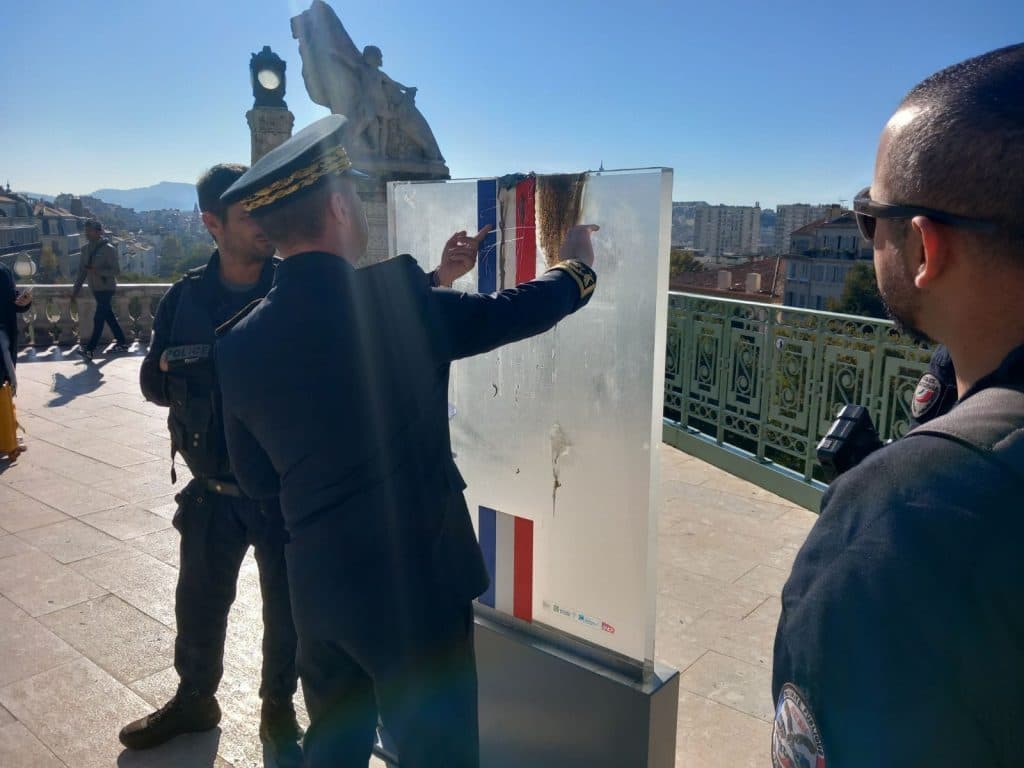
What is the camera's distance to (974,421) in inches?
29.9

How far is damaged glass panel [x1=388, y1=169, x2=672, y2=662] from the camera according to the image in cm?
198

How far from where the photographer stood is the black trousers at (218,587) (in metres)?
2.56

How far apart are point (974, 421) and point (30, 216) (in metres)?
68.8

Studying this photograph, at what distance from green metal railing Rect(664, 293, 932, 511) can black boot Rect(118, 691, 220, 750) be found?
3.77 metres

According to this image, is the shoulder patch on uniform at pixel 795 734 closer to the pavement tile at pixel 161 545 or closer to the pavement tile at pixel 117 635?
the pavement tile at pixel 117 635

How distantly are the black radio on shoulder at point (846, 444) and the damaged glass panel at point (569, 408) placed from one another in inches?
31.0

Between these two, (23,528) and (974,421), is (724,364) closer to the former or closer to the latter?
(23,528)

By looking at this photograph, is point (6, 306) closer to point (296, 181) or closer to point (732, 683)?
point (296, 181)

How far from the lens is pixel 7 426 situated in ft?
19.8

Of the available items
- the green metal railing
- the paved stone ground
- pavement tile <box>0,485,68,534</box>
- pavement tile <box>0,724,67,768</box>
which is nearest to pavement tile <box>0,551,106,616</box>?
the paved stone ground

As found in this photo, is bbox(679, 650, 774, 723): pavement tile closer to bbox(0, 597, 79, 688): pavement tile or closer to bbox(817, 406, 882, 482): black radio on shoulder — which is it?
bbox(817, 406, 882, 482): black radio on shoulder

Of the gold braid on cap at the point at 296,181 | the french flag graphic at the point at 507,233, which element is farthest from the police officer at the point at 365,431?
the french flag graphic at the point at 507,233

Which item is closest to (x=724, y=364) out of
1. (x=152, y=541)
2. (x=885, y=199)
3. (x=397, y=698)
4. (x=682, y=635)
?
(x=682, y=635)

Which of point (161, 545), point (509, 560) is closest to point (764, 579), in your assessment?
point (509, 560)
